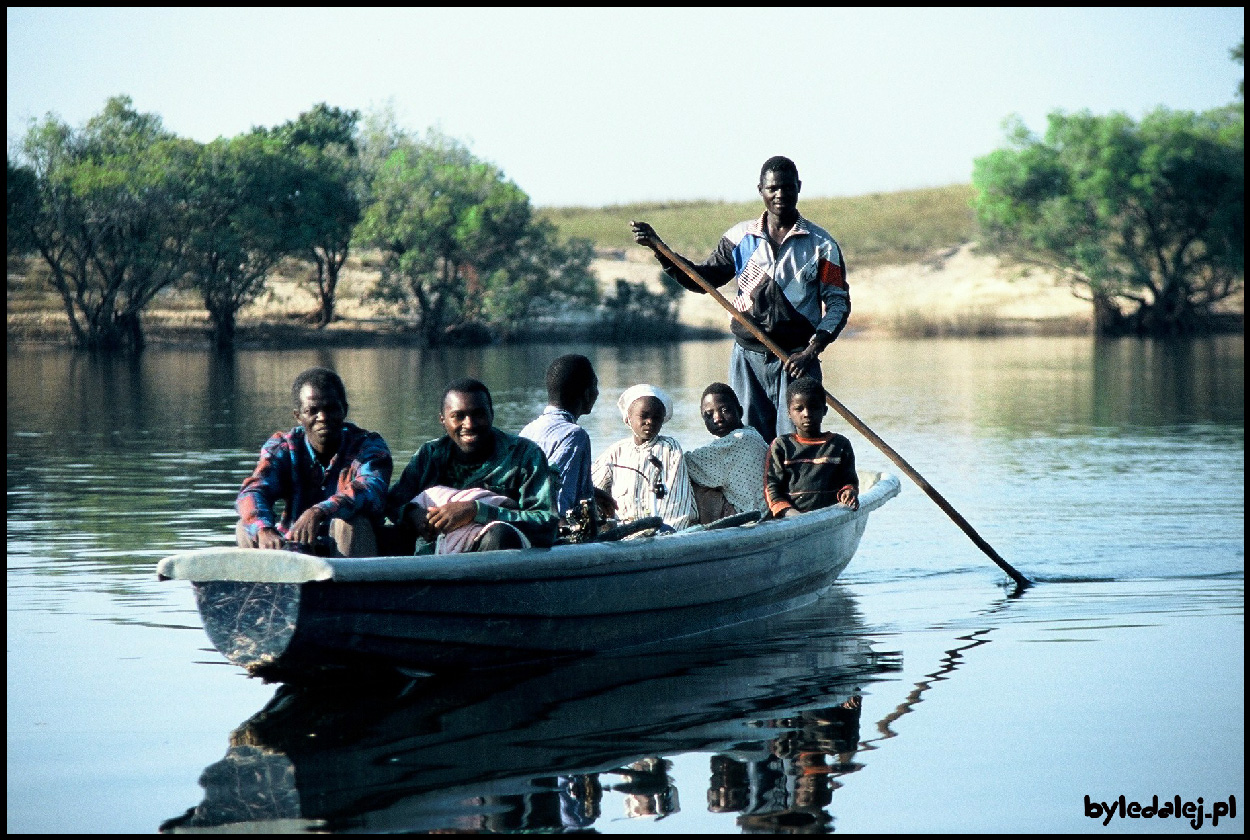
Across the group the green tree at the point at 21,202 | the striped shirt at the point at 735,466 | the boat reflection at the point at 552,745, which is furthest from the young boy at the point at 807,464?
the green tree at the point at 21,202

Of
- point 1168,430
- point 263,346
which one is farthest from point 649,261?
point 1168,430

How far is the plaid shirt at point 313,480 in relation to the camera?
5695 mm

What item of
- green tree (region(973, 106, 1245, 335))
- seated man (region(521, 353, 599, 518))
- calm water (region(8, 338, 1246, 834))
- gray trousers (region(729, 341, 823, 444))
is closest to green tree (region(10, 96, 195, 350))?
green tree (region(973, 106, 1245, 335))

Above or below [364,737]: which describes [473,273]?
above

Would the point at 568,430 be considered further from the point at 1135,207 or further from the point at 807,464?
the point at 1135,207

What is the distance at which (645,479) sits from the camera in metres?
7.43

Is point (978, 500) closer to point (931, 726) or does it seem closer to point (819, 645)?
point (819, 645)

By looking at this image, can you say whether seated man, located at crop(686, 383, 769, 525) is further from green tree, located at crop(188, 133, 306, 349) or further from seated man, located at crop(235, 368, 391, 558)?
green tree, located at crop(188, 133, 306, 349)

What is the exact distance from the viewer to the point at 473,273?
153ft

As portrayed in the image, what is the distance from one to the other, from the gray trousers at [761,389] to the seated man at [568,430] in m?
1.88

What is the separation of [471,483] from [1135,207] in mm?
48930

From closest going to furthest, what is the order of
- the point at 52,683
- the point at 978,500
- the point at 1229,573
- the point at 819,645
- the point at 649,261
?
the point at 52,683 < the point at 819,645 < the point at 1229,573 < the point at 978,500 < the point at 649,261

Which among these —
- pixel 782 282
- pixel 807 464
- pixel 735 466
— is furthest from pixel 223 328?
pixel 807 464

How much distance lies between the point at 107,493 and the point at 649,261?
51.1 m
